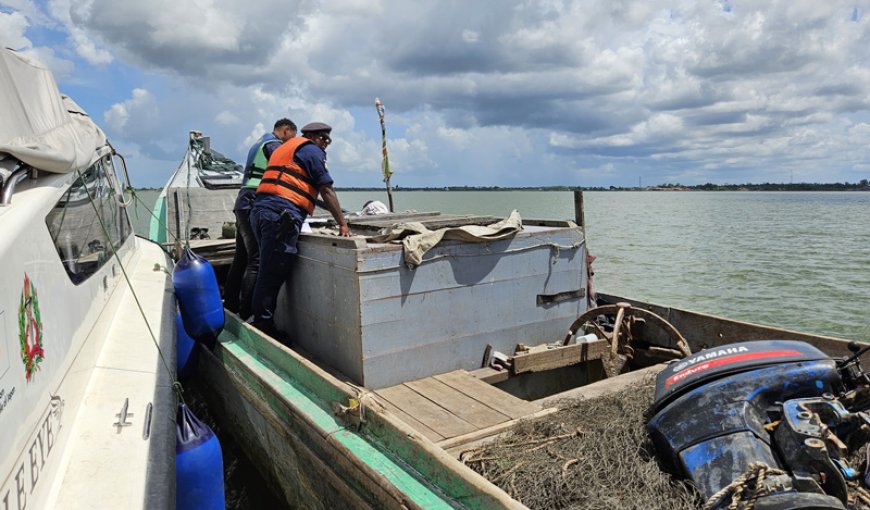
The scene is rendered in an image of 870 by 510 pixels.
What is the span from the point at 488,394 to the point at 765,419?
1672 mm

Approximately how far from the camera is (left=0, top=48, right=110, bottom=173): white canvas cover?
2.69 m

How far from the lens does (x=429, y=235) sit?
13.4ft

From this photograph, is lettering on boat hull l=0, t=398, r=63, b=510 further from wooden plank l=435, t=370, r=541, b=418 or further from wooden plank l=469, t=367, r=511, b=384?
wooden plank l=469, t=367, r=511, b=384

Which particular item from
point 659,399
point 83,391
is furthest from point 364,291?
point 659,399

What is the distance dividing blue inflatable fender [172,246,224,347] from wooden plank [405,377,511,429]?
2009 mm

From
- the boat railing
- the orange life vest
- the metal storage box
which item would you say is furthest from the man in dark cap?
the boat railing

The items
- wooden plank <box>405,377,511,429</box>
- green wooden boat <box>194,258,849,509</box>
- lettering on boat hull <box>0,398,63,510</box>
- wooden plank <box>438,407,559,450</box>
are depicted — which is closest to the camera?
lettering on boat hull <box>0,398,63,510</box>

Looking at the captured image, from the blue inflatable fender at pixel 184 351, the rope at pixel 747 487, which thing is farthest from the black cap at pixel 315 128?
the rope at pixel 747 487

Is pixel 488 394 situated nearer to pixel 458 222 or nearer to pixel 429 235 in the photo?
pixel 429 235

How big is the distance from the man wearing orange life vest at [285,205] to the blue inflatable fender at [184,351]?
2.98ft

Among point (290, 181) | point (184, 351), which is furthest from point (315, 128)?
point (184, 351)

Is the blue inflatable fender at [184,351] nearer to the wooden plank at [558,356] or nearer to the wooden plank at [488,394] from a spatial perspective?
the wooden plank at [488,394]

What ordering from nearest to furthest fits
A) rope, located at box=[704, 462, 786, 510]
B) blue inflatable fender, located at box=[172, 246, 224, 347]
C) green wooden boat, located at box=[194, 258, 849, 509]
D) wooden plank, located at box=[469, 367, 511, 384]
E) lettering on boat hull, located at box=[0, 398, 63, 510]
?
lettering on boat hull, located at box=[0, 398, 63, 510], rope, located at box=[704, 462, 786, 510], green wooden boat, located at box=[194, 258, 849, 509], wooden plank, located at box=[469, 367, 511, 384], blue inflatable fender, located at box=[172, 246, 224, 347]

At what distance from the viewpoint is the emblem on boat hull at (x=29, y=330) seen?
2.18 m
